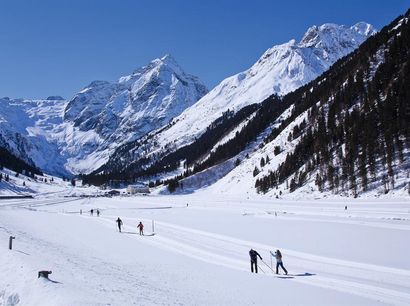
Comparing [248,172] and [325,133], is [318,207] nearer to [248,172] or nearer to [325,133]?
[325,133]

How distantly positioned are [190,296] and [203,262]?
11263 millimetres

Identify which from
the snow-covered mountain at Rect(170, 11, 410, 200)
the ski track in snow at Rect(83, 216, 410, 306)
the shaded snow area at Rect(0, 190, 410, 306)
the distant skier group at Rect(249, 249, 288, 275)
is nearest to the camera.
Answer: the shaded snow area at Rect(0, 190, 410, 306)

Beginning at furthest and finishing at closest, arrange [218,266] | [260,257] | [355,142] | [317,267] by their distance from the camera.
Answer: [355,142] → [218,266] → [317,267] → [260,257]

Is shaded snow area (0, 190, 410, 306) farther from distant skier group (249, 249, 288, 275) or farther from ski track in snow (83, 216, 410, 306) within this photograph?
distant skier group (249, 249, 288, 275)

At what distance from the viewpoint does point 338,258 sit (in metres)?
28.5

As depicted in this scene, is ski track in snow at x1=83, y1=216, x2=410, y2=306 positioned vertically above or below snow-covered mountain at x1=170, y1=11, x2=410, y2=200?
below

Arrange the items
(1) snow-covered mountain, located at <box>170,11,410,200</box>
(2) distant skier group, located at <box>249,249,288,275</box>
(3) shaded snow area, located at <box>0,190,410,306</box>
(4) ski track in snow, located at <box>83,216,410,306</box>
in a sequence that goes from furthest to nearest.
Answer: (1) snow-covered mountain, located at <box>170,11,410,200</box> → (2) distant skier group, located at <box>249,249,288,275</box> → (4) ski track in snow, located at <box>83,216,410,306</box> → (3) shaded snow area, located at <box>0,190,410,306</box>

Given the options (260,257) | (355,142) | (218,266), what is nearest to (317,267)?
(260,257)

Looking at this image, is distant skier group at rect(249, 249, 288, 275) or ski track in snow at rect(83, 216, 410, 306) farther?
distant skier group at rect(249, 249, 288, 275)

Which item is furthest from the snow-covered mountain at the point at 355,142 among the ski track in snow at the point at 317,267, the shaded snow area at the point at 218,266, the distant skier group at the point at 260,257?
the distant skier group at the point at 260,257

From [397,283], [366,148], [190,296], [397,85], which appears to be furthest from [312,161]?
[190,296]

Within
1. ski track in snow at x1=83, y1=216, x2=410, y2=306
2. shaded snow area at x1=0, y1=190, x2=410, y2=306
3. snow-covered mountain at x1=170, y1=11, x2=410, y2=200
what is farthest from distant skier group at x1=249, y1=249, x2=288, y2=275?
snow-covered mountain at x1=170, y1=11, x2=410, y2=200

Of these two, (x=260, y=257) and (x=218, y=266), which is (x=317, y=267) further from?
(x=218, y=266)

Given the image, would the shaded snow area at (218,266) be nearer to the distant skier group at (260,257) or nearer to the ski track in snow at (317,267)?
the ski track in snow at (317,267)
